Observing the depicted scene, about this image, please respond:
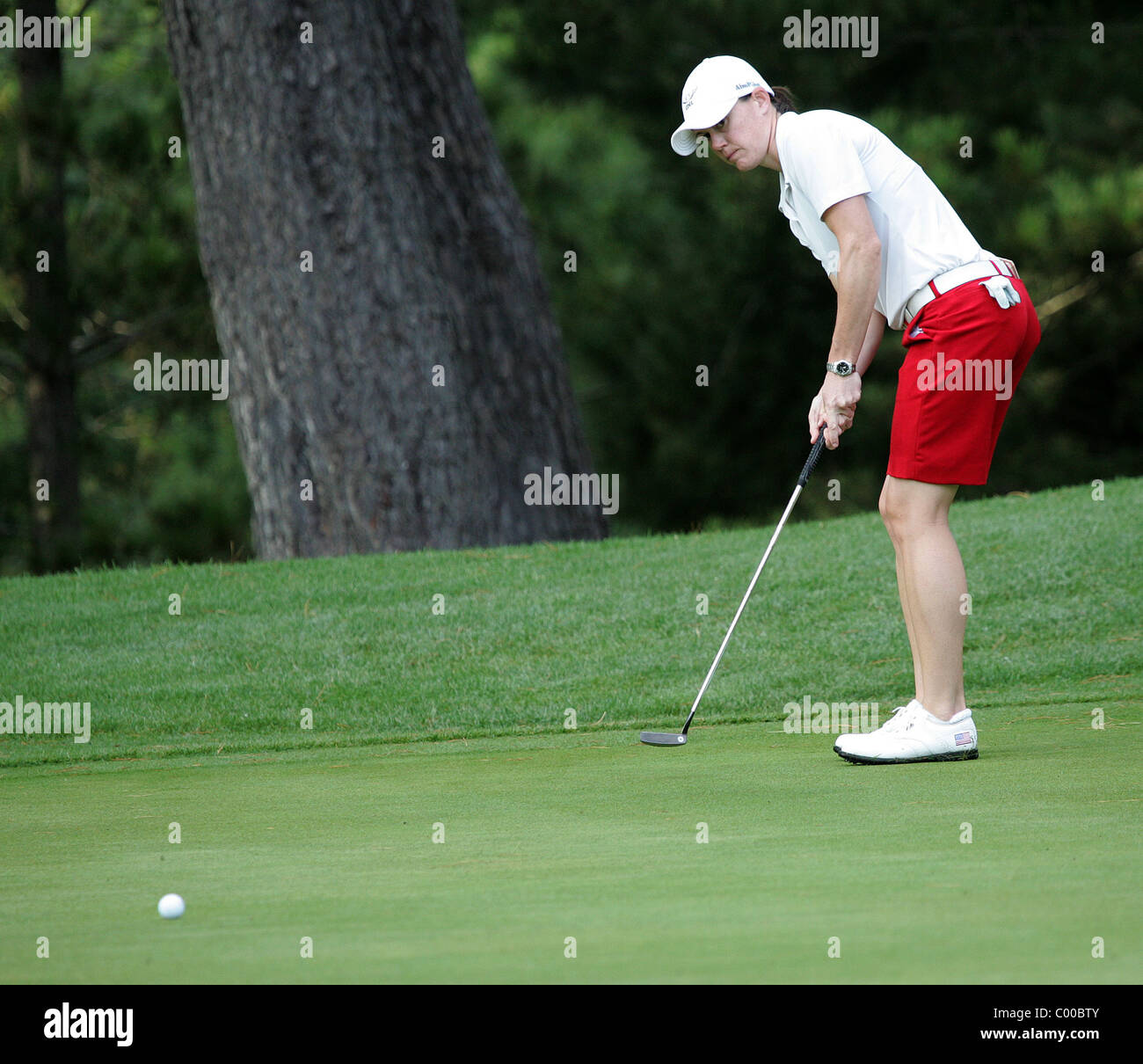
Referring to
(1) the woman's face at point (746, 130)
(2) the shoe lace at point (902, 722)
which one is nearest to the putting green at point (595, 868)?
(2) the shoe lace at point (902, 722)

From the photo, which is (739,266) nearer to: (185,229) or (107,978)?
(185,229)

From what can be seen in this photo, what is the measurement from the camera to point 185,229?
1521 cm

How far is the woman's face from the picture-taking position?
4.75 meters

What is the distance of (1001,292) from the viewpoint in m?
4.55

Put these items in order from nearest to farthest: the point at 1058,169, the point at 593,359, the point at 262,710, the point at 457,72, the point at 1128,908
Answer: the point at 1128,908 < the point at 262,710 < the point at 457,72 < the point at 1058,169 < the point at 593,359

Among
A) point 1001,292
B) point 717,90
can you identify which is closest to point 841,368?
point 1001,292

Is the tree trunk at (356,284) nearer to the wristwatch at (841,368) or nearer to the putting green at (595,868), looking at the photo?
the putting green at (595,868)

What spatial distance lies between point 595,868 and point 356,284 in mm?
6398

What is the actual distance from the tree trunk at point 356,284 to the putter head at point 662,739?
13.6ft

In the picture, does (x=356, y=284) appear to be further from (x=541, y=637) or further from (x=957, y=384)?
(x=957, y=384)

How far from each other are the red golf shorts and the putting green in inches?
31.6

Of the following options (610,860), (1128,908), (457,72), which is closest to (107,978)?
(610,860)

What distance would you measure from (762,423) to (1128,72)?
14.8 feet

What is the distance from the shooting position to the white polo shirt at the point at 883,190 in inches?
180
